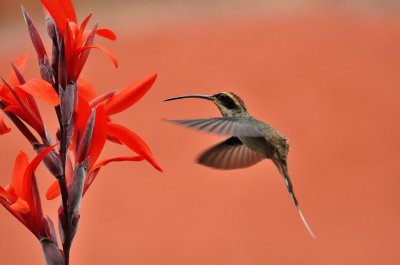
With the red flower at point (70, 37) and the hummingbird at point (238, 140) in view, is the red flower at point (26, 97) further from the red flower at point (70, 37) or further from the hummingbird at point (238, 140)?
the hummingbird at point (238, 140)

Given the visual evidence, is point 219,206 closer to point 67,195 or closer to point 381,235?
point 381,235

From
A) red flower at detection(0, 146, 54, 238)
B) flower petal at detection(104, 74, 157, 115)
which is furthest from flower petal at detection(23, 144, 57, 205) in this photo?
flower petal at detection(104, 74, 157, 115)

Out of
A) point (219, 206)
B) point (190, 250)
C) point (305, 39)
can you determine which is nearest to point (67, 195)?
point (190, 250)

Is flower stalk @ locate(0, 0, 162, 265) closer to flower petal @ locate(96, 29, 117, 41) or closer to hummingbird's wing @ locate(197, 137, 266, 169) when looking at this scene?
flower petal @ locate(96, 29, 117, 41)

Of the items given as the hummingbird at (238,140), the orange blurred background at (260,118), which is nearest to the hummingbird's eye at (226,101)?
the hummingbird at (238,140)

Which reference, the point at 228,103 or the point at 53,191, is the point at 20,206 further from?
Answer: the point at 228,103

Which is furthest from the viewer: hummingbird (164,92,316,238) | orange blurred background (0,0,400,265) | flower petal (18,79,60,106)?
orange blurred background (0,0,400,265)
